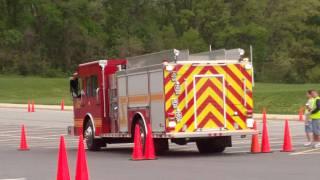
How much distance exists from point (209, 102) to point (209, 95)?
17 centimetres

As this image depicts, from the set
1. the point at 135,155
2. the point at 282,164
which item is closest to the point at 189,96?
the point at 135,155

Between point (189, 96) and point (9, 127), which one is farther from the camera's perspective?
point (9, 127)

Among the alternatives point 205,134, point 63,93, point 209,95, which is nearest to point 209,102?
point 209,95

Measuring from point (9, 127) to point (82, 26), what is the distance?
212 ft

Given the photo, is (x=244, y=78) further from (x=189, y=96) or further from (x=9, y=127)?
(x=9, y=127)

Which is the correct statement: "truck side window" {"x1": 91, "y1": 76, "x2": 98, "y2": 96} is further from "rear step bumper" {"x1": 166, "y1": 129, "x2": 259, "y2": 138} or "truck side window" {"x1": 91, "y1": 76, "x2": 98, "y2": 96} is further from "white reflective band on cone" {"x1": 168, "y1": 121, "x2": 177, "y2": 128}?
"rear step bumper" {"x1": 166, "y1": 129, "x2": 259, "y2": 138}

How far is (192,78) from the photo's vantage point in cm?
1830

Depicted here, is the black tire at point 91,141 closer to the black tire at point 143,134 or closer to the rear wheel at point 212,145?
the black tire at point 143,134

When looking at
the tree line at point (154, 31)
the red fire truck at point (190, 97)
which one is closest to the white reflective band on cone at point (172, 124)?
the red fire truck at point (190, 97)

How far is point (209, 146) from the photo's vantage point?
2009cm

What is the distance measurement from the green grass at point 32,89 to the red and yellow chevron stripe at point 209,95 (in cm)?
4745

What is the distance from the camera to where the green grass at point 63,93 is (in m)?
44.4

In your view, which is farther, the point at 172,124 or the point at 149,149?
the point at 172,124

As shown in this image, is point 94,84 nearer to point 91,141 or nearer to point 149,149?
point 91,141
